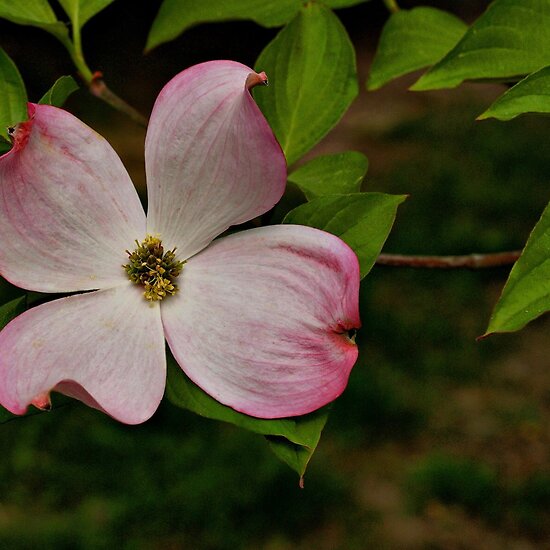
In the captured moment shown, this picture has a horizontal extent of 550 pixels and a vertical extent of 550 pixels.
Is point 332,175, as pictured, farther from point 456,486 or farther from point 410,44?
point 456,486

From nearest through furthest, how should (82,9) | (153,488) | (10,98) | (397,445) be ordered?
(10,98), (82,9), (153,488), (397,445)

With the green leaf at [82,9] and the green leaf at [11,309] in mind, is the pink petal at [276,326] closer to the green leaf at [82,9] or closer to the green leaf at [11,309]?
the green leaf at [11,309]

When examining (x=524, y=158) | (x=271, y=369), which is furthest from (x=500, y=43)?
(x=524, y=158)

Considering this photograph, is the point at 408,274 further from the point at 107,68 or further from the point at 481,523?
the point at 107,68

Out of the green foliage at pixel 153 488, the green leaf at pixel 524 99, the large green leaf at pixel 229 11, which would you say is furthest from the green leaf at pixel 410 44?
the green foliage at pixel 153 488

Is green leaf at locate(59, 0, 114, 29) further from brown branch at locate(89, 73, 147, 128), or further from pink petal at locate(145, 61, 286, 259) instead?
pink petal at locate(145, 61, 286, 259)

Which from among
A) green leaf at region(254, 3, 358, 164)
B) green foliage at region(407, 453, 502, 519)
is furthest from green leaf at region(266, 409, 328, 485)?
green foliage at region(407, 453, 502, 519)

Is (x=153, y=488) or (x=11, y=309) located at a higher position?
(x=11, y=309)

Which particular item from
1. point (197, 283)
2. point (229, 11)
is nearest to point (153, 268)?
point (197, 283)
